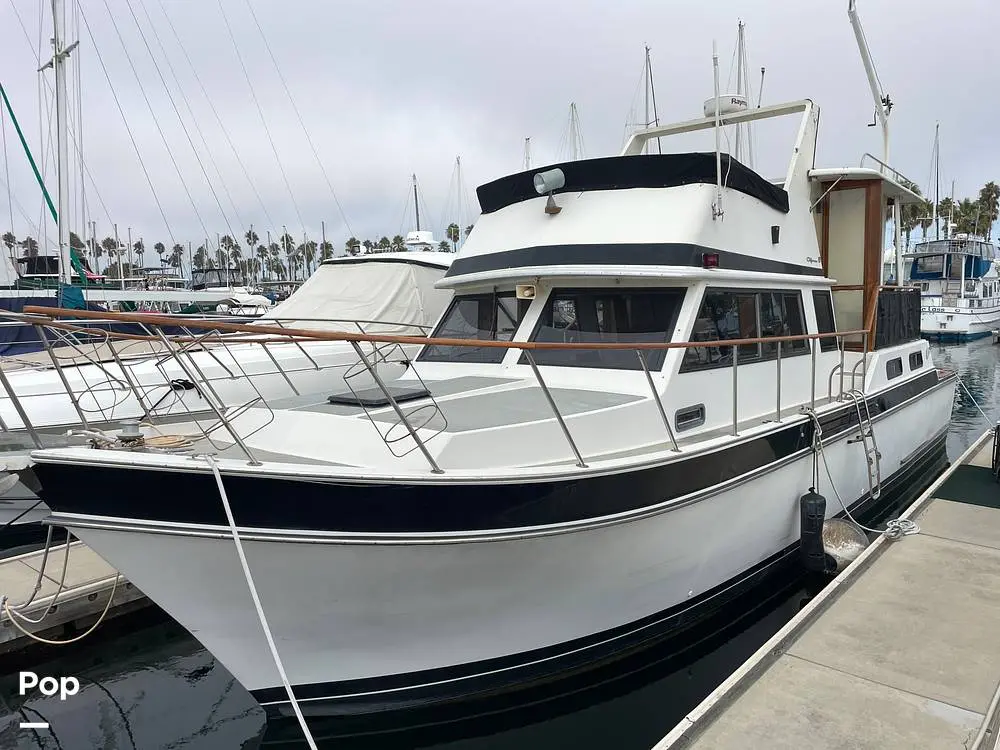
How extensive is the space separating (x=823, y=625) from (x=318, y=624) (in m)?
3.18

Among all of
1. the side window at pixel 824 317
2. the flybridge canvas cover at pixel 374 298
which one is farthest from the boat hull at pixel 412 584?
the flybridge canvas cover at pixel 374 298

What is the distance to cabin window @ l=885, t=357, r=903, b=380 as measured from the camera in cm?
807

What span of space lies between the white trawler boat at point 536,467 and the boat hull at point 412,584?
0.01 m

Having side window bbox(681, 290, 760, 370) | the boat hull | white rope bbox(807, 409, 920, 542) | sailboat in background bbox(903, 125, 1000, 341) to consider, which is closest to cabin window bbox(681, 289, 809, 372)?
side window bbox(681, 290, 760, 370)

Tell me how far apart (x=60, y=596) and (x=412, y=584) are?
3.62 m

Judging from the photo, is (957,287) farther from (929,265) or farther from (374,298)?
(374,298)

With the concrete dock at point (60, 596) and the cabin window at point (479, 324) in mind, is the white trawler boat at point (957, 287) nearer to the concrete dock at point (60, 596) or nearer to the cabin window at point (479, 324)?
the cabin window at point (479, 324)

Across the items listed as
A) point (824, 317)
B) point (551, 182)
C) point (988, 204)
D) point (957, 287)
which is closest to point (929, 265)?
point (957, 287)

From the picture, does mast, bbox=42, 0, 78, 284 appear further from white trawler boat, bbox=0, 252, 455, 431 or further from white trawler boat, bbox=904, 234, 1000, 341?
white trawler boat, bbox=904, 234, 1000, 341

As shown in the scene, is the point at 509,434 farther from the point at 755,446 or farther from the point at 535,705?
the point at 755,446

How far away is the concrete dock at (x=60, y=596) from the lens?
544cm

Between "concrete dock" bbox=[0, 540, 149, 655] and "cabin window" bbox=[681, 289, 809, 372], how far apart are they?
5.11m

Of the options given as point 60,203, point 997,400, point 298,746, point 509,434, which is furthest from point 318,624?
point 997,400

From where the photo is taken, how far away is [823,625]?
14.8 feet
